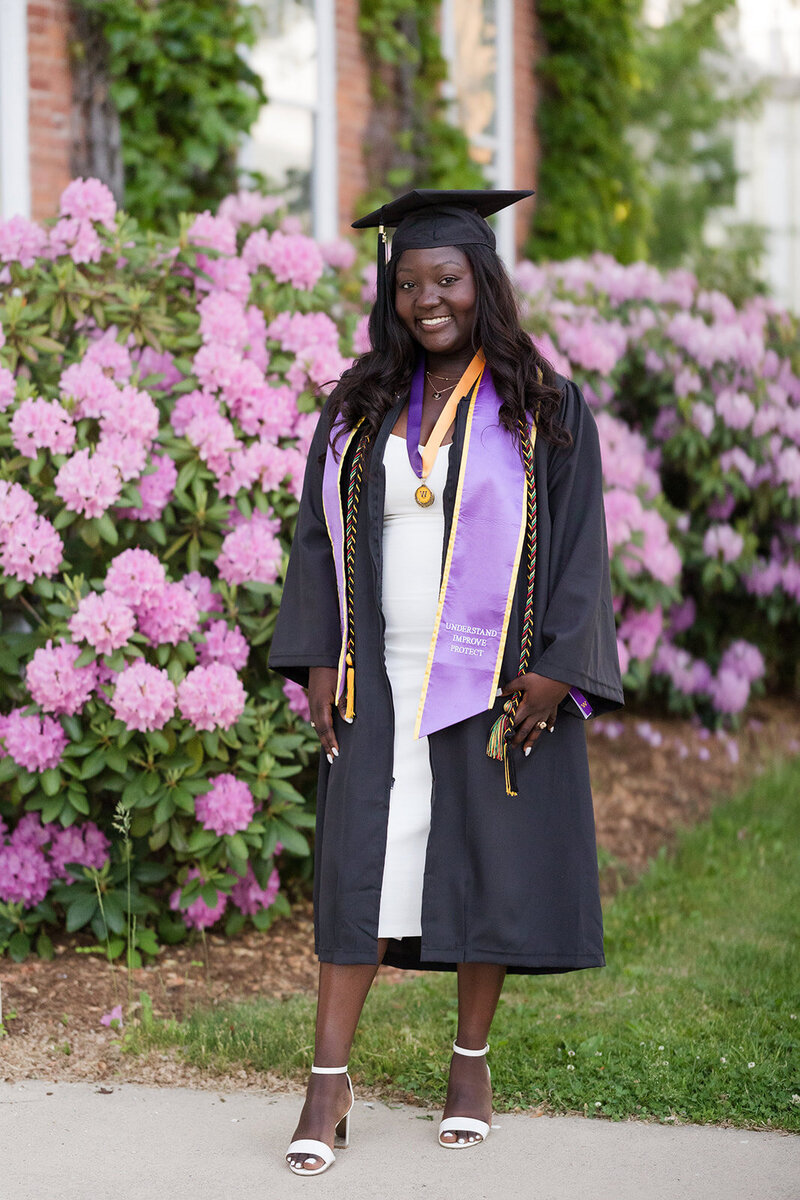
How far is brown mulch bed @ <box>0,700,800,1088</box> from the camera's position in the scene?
338cm

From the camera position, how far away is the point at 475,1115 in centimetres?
295

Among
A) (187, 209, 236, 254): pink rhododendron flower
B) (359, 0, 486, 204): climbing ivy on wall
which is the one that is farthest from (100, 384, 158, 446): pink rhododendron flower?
(359, 0, 486, 204): climbing ivy on wall

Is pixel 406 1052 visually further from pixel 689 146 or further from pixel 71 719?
pixel 689 146

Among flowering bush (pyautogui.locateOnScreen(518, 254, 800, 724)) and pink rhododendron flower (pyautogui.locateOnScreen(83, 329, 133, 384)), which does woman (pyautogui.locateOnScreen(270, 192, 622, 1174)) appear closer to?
pink rhododendron flower (pyautogui.locateOnScreen(83, 329, 133, 384))

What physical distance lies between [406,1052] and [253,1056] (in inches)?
14.1

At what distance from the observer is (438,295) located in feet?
9.57

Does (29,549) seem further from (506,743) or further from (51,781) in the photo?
(506,743)

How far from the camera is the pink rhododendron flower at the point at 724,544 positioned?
6656 millimetres

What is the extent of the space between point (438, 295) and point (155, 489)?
1420 mm

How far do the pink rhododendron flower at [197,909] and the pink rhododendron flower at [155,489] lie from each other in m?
1.02

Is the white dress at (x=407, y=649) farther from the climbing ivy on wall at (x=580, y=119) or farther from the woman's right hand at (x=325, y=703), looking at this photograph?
the climbing ivy on wall at (x=580, y=119)

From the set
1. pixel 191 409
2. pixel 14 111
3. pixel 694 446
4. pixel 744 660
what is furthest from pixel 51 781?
pixel 744 660

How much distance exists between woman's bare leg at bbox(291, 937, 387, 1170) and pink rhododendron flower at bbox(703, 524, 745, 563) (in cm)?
415

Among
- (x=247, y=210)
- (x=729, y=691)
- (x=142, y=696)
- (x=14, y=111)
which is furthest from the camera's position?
(x=729, y=691)
